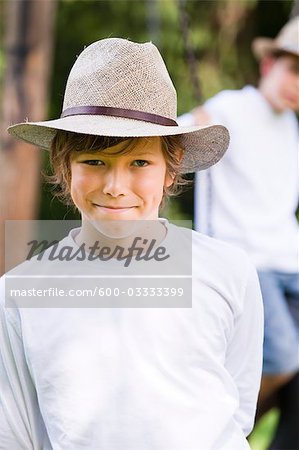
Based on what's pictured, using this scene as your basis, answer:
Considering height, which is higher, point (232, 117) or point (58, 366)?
point (232, 117)

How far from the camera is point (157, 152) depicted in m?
1.74

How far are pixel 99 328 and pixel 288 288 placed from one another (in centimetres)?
182

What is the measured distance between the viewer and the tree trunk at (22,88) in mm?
5188

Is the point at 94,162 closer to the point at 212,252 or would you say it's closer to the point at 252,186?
the point at 212,252

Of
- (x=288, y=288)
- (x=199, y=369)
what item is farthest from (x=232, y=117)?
(x=199, y=369)

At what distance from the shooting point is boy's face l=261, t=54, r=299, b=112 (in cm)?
333

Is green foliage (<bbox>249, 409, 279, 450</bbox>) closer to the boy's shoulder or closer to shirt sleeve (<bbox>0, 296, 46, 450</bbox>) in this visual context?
the boy's shoulder

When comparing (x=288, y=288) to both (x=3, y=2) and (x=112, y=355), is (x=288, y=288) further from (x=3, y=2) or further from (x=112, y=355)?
(x=3, y=2)

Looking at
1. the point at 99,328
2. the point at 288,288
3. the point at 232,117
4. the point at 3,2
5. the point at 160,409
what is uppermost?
the point at 3,2

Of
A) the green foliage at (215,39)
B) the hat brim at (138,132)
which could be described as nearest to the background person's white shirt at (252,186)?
the hat brim at (138,132)

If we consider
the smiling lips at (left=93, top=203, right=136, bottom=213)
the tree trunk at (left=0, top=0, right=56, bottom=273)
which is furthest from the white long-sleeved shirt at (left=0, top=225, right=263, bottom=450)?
the tree trunk at (left=0, top=0, right=56, bottom=273)

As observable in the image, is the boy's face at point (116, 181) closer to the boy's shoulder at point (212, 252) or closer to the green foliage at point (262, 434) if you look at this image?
the boy's shoulder at point (212, 252)

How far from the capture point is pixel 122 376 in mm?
1638

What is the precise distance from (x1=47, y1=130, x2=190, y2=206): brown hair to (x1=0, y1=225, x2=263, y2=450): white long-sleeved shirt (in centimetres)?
19
